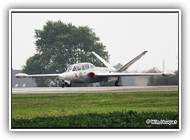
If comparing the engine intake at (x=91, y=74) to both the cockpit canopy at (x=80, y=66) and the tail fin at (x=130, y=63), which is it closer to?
the cockpit canopy at (x=80, y=66)

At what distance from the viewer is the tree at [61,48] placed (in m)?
29.7

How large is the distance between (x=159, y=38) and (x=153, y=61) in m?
0.60

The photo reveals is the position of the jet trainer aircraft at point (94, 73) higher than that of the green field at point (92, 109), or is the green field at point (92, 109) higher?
the jet trainer aircraft at point (94, 73)

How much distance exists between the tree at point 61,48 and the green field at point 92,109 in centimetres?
72

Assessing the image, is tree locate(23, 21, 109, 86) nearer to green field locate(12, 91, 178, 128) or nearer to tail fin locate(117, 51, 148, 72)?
tail fin locate(117, 51, 148, 72)

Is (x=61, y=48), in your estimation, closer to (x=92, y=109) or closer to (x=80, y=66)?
(x=80, y=66)

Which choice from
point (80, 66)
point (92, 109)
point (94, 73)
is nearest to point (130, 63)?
→ point (94, 73)

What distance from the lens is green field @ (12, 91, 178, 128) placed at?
28.9 metres

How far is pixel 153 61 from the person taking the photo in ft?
97.7

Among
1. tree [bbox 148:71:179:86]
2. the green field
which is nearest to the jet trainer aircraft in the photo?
tree [bbox 148:71:179:86]

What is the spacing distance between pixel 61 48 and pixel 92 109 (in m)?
1.84

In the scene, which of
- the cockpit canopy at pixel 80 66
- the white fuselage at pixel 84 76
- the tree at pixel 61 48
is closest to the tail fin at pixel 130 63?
the white fuselage at pixel 84 76

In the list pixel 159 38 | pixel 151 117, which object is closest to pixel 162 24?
pixel 159 38
